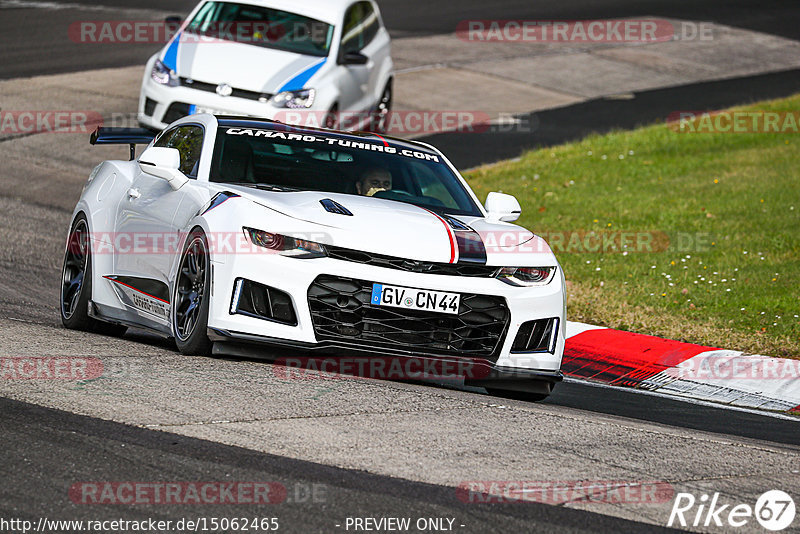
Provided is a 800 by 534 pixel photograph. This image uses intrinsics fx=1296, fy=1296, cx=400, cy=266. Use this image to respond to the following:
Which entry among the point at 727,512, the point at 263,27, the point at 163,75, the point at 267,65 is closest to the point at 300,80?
the point at 267,65

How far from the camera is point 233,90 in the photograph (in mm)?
14258

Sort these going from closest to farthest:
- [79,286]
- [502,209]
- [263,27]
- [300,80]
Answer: [502,209]
[79,286]
[300,80]
[263,27]

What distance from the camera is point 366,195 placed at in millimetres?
7977

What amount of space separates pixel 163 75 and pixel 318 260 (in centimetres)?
833

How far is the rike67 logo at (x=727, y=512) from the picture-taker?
493cm

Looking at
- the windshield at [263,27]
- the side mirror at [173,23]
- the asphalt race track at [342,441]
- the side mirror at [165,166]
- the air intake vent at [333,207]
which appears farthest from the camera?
Result: the side mirror at [173,23]

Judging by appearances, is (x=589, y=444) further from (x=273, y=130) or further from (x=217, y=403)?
(x=273, y=130)

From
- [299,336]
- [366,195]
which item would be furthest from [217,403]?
[366,195]

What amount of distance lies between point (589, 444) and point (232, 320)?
6.65 ft

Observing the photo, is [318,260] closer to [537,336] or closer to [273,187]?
[273,187]

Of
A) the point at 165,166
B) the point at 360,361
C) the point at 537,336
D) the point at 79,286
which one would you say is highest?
the point at 165,166

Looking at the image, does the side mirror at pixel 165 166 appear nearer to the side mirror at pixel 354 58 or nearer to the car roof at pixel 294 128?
the car roof at pixel 294 128

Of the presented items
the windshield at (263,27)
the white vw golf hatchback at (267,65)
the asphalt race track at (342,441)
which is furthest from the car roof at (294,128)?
the windshield at (263,27)

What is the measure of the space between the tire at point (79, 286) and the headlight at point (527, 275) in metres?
2.94
